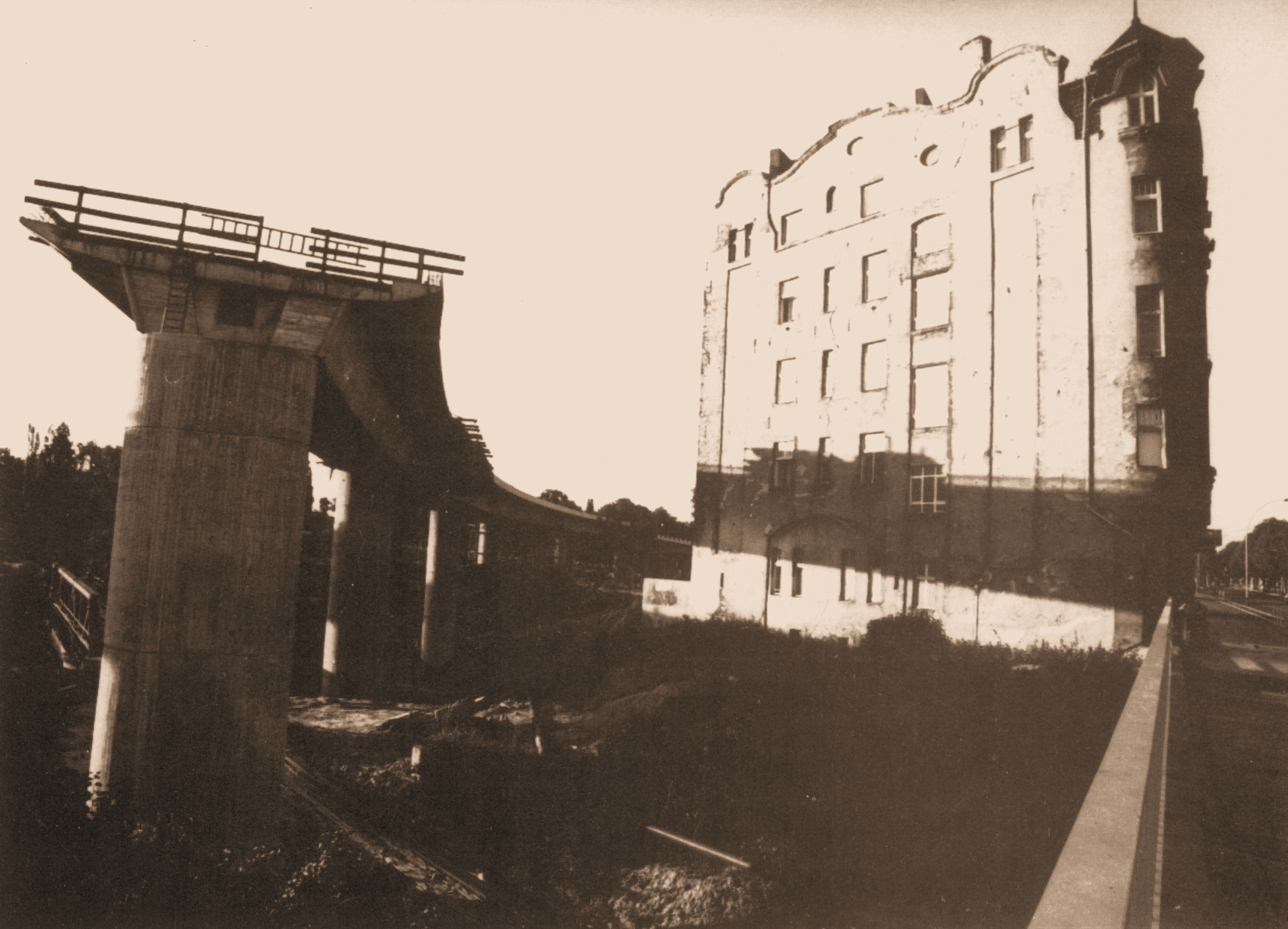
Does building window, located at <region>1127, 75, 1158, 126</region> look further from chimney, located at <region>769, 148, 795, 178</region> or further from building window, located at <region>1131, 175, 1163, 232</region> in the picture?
chimney, located at <region>769, 148, 795, 178</region>

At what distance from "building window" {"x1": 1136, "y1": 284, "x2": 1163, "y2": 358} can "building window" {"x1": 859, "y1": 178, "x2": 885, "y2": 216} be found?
9.18 metres

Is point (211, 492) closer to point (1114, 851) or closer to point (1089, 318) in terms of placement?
point (1114, 851)

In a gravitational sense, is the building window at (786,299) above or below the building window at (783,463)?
above

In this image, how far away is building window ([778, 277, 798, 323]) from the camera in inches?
1169

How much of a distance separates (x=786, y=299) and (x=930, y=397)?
7.76 metres

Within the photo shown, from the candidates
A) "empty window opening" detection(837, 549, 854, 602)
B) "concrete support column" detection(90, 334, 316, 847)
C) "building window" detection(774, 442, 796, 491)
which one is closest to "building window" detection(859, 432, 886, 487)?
"empty window opening" detection(837, 549, 854, 602)

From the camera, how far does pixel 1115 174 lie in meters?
20.6

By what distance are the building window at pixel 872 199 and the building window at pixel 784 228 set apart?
3180mm

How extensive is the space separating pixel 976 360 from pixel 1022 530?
5.09 metres

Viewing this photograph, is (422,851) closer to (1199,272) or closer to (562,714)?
(562,714)

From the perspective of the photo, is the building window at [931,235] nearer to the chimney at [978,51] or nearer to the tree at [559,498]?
the chimney at [978,51]

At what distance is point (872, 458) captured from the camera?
85.2 ft

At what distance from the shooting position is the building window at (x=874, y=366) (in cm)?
2600

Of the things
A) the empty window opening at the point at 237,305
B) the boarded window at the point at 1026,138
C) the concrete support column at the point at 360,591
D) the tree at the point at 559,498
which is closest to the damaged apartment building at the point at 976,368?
the boarded window at the point at 1026,138
